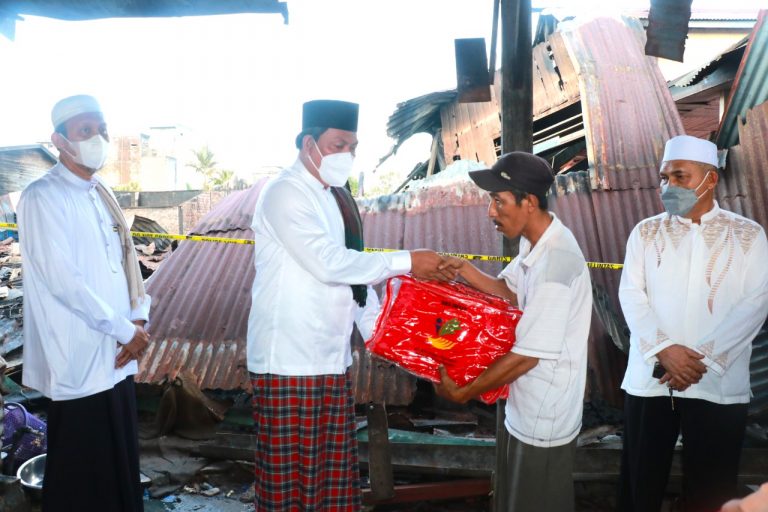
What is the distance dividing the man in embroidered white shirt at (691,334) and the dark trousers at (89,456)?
2.62m

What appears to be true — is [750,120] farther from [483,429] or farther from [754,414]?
[483,429]

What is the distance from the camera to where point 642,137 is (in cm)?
592

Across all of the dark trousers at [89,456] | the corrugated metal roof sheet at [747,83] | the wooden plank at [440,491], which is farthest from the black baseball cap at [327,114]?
the corrugated metal roof sheet at [747,83]

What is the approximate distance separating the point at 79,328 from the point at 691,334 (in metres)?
2.99

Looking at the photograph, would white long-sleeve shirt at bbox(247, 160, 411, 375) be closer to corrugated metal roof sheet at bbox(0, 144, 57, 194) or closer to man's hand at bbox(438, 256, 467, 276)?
man's hand at bbox(438, 256, 467, 276)

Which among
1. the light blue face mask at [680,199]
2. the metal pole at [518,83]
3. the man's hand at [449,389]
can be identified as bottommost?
the man's hand at [449,389]

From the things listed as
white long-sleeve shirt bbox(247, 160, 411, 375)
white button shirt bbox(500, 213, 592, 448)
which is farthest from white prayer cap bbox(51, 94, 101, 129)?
white button shirt bbox(500, 213, 592, 448)

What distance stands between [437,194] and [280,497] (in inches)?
159

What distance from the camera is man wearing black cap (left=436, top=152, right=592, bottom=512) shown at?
2152 mm

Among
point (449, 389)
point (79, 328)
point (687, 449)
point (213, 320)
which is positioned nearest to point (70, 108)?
point (79, 328)

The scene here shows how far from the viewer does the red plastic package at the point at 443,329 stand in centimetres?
240

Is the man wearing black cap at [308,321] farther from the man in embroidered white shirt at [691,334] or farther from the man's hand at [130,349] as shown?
the man in embroidered white shirt at [691,334]

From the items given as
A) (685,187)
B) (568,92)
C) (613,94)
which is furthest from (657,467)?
(568,92)

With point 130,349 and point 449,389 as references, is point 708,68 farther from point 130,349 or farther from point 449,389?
point 130,349
